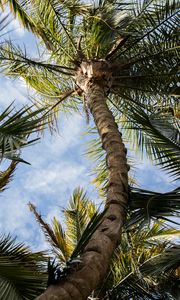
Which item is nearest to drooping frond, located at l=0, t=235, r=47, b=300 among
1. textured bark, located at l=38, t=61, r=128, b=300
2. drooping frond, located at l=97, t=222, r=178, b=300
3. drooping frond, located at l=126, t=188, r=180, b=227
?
textured bark, located at l=38, t=61, r=128, b=300

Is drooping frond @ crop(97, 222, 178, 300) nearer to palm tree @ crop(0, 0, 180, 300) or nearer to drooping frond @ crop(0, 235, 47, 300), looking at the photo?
palm tree @ crop(0, 0, 180, 300)

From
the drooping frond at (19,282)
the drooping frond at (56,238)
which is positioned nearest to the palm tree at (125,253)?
the drooping frond at (56,238)

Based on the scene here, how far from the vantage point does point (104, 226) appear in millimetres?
3980

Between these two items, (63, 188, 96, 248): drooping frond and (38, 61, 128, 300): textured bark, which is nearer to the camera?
(38, 61, 128, 300): textured bark

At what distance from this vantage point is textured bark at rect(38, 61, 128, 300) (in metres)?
3.05

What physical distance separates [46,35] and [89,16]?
1058 millimetres

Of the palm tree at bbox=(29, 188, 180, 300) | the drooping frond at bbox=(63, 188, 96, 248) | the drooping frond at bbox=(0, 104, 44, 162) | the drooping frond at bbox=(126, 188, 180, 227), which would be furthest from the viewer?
the drooping frond at bbox=(63, 188, 96, 248)

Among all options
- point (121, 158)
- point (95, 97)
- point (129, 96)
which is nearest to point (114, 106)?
point (129, 96)

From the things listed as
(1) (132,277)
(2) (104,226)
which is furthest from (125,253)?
(2) (104,226)

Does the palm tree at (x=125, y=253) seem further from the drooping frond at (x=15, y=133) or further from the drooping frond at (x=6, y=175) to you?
the drooping frond at (x=15, y=133)

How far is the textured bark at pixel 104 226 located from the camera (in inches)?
120

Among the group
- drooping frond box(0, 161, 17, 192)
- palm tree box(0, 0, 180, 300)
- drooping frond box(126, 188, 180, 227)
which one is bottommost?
drooping frond box(126, 188, 180, 227)

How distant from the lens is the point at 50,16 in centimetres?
807

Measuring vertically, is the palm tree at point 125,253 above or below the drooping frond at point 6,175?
below
